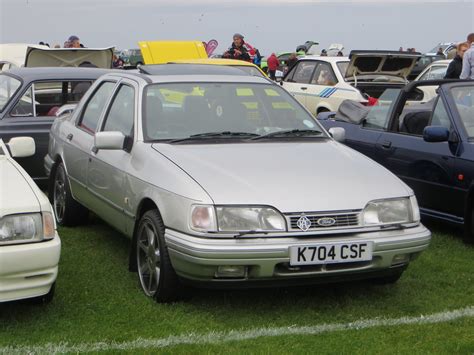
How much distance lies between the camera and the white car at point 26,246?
13.8 ft

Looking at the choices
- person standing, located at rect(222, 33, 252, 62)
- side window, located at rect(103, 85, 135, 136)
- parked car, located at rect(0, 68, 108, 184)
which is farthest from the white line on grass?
person standing, located at rect(222, 33, 252, 62)

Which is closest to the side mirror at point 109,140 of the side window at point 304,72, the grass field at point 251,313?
the grass field at point 251,313

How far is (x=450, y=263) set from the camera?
5938 mm

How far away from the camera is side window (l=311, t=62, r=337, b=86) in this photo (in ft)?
46.2

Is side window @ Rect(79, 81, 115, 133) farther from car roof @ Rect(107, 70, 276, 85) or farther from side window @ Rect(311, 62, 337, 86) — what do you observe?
side window @ Rect(311, 62, 337, 86)

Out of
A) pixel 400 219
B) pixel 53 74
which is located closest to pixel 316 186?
pixel 400 219

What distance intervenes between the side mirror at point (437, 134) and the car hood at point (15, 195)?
3419 millimetres

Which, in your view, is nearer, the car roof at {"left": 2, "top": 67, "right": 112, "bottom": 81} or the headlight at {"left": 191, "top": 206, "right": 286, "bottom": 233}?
the headlight at {"left": 191, "top": 206, "right": 286, "bottom": 233}

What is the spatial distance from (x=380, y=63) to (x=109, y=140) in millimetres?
9357

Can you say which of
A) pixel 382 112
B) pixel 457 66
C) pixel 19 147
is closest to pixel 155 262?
pixel 19 147

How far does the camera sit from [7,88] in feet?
28.7

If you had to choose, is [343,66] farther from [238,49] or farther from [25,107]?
[25,107]

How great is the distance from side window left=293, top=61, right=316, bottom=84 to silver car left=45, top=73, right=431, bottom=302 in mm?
8403

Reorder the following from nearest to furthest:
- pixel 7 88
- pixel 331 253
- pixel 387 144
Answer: pixel 331 253
pixel 387 144
pixel 7 88
